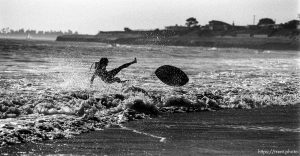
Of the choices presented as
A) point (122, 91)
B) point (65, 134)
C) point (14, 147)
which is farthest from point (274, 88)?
point (14, 147)

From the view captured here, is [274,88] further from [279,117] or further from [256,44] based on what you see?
[256,44]

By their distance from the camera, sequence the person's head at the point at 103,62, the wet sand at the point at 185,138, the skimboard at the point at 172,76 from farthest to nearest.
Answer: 1. the skimboard at the point at 172,76
2. the person's head at the point at 103,62
3. the wet sand at the point at 185,138

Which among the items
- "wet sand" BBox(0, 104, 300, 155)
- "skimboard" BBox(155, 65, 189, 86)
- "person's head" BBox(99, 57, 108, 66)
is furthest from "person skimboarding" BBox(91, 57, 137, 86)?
"wet sand" BBox(0, 104, 300, 155)

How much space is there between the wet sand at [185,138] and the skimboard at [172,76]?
9102mm

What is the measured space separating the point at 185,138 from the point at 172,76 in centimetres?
1296

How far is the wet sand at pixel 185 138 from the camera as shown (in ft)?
30.2

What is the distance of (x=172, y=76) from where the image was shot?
76.6 feet

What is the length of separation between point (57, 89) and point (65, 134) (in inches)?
369

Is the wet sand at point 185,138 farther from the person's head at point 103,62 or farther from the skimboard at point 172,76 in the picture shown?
the skimboard at point 172,76

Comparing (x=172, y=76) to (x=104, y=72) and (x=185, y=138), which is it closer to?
(x=104, y=72)

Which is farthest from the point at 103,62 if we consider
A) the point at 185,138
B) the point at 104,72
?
the point at 185,138

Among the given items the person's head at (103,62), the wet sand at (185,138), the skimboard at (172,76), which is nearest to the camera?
the wet sand at (185,138)

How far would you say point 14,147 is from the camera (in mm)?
9320

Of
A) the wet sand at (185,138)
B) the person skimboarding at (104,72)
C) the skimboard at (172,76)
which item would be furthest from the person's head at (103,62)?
the wet sand at (185,138)
